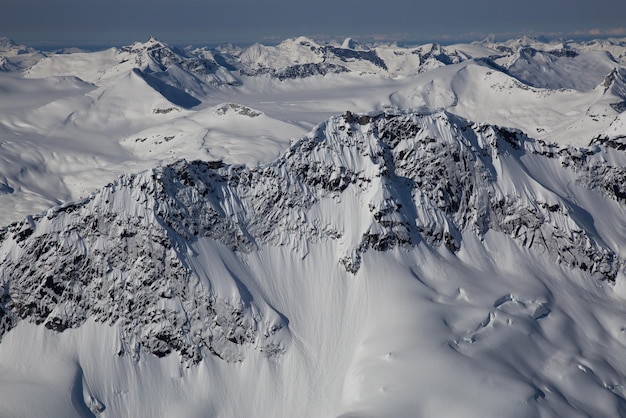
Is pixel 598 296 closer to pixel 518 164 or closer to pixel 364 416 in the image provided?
pixel 518 164

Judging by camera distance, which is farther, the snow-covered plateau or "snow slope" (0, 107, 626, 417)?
"snow slope" (0, 107, 626, 417)

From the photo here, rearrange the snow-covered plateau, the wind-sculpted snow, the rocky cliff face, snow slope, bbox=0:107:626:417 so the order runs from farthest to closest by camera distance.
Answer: the rocky cliff face < the wind-sculpted snow < snow slope, bbox=0:107:626:417 < the snow-covered plateau

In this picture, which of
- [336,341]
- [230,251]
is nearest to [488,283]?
[336,341]

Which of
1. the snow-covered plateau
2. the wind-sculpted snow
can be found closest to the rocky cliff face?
the wind-sculpted snow

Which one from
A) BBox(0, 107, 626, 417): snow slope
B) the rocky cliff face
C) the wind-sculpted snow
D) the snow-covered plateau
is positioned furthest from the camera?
the rocky cliff face

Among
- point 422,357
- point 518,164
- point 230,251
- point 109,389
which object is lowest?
point 109,389

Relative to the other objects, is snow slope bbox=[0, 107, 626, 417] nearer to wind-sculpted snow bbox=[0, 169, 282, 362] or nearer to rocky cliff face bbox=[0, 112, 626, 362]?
wind-sculpted snow bbox=[0, 169, 282, 362]

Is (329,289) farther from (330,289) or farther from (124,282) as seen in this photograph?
(124,282)

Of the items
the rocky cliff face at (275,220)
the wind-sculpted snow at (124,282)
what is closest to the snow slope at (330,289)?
the wind-sculpted snow at (124,282)
